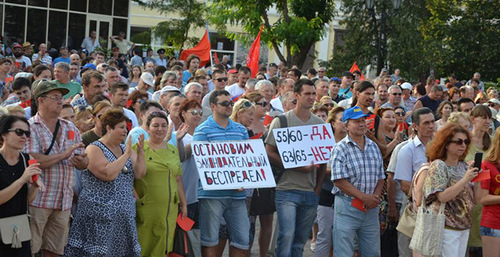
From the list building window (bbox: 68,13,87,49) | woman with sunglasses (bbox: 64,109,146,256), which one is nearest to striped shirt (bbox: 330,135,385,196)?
woman with sunglasses (bbox: 64,109,146,256)

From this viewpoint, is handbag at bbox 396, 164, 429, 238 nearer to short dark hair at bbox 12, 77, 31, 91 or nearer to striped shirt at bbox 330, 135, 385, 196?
striped shirt at bbox 330, 135, 385, 196

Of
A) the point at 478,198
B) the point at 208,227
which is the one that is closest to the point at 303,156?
the point at 208,227

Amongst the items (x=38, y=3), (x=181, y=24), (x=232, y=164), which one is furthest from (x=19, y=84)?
(x=38, y=3)

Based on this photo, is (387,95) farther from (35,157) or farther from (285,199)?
(35,157)

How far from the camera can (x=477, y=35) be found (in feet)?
115

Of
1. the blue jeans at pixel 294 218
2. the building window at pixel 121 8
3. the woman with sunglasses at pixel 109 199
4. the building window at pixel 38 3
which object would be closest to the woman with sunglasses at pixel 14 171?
the woman with sunglasses at pixel 109 199

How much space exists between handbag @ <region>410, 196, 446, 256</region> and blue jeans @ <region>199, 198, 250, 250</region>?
1.90m

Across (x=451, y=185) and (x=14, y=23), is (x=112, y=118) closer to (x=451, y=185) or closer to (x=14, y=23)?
(x=451, y=185)

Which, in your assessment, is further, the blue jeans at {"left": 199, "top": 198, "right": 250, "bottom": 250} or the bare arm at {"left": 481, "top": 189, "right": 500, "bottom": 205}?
the blue jeans at {"left": 199, "top": 198, "right": 250, "bottom": 250}

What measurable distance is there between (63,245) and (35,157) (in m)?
0.90

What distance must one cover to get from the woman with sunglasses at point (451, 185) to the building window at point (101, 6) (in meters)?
31.8

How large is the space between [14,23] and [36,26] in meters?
1.12

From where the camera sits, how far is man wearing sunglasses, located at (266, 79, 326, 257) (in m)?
8.98

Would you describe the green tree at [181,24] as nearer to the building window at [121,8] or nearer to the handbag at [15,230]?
the building window at [121,8]
